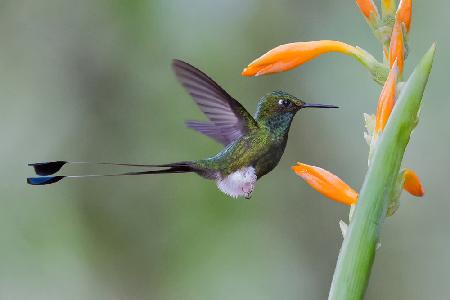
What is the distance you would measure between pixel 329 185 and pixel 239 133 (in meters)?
0.44

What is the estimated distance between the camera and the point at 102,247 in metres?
3.64

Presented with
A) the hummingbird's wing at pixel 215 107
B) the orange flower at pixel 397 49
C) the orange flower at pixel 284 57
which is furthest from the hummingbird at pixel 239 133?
the orange flower at pixel 397 49

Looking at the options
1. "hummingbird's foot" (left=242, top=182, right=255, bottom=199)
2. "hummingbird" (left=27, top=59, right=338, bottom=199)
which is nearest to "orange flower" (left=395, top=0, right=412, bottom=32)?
"hummingbird" (left=27, top=59, right=338, bottom=199)

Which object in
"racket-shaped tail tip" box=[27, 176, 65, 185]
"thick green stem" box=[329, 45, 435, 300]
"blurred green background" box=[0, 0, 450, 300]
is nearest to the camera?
"thick green stem" box=[329, 45, 435, 300]

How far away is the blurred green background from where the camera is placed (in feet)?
11.4

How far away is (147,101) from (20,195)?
745 millimetres

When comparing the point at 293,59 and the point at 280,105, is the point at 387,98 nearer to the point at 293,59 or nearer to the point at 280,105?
the point at 293,59

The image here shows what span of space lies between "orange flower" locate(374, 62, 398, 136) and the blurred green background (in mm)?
2328

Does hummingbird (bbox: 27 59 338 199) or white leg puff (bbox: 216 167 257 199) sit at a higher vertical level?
hummingbird (bbox: 27 59 338 199)

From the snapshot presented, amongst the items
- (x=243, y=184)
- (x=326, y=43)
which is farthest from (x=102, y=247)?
(x=326, y=43)

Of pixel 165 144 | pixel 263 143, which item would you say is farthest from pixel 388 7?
pixel 165 144

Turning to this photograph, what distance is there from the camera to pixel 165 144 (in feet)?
11.8

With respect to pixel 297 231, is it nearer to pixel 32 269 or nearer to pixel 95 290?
pixel 95 290

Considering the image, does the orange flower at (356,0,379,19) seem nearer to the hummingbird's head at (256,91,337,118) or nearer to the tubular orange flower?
the tubular orange flower
